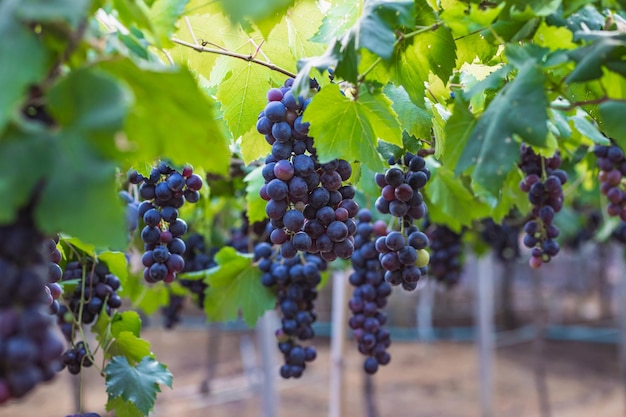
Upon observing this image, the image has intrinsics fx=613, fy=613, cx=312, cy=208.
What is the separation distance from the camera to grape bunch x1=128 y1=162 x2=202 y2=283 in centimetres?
145

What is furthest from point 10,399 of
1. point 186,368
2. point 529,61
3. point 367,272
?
point 186,368

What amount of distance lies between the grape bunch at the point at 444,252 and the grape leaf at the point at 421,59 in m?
1.85

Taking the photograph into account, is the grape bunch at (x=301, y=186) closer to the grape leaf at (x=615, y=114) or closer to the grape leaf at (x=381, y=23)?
the grape leaf at (x=381, y=23)

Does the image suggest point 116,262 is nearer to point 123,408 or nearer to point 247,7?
point 123,408

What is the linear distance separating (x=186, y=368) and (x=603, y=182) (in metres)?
6.64

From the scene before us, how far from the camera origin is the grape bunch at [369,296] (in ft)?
7.00

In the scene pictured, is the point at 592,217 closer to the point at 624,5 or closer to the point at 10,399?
the point at 624,5

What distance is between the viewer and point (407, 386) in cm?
706

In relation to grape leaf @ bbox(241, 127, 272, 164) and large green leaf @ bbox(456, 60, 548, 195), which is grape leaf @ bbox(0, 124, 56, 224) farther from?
grape leaf @ bbox(241, 127, 272, 164)

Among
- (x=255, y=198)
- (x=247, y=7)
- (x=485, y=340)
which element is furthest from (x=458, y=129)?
(x=485, y=340)

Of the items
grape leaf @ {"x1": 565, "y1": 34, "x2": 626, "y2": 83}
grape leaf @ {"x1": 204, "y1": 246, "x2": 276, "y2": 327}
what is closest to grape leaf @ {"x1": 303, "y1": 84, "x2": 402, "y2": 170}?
grape leaf @ {"x1": 565, "y1": 34, "x2": 626, "y2": 83}

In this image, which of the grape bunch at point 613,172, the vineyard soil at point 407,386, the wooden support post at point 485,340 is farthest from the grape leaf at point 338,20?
the vineyard soil at point 407,386

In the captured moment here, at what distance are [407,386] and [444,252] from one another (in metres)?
4.28

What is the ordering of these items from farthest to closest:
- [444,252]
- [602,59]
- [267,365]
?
[267,365]
[444,252]
[602,59]
